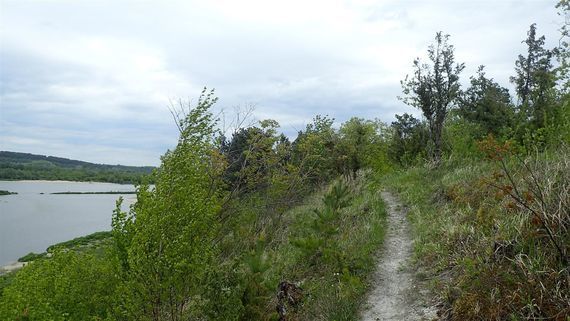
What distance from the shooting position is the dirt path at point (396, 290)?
5793 mm

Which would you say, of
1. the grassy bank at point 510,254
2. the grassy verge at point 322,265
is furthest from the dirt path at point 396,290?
the grassy bank at point 510,254

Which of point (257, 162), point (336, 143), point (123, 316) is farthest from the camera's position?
point (336, 143)

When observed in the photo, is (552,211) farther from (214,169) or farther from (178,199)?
(214,169)

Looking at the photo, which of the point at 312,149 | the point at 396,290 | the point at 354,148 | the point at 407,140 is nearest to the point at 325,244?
the point at 396,290

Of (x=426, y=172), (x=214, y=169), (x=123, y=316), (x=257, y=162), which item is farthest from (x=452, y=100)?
(x=123, y=316)

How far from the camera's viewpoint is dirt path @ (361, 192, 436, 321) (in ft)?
19.0

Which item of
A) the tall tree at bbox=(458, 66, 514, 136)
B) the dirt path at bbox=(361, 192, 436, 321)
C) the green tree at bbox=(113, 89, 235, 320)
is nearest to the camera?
the green tree at bbox=(113, 89, 235, 320)

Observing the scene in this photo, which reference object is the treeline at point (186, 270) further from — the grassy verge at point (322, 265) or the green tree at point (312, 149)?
the green tree at point (312, 149)

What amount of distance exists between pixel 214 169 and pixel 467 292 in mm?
7516

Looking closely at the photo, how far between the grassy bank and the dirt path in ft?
1.11

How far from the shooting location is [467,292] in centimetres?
491

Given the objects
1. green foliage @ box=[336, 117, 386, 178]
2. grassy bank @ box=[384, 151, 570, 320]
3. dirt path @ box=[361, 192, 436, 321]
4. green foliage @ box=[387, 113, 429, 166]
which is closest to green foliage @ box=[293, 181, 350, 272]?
dirt path @ box=[361, 192, 436, 321]

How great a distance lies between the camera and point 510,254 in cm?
515

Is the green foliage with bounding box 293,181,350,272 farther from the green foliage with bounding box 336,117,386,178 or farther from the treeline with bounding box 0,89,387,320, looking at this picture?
the green foliage with bounding box 336,117,386,178
